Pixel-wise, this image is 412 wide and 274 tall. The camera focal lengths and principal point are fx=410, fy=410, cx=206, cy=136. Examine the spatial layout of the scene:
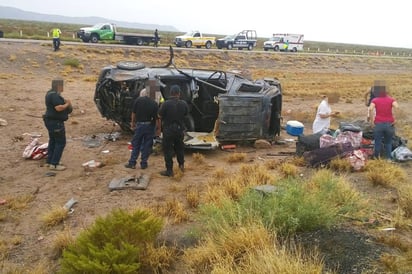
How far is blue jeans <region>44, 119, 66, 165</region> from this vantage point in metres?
7.69

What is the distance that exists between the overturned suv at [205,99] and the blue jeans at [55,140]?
1.87m

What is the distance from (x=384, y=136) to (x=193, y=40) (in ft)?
110

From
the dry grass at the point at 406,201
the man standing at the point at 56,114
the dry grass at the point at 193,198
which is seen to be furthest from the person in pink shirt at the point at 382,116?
the man standing at the point at 56,114

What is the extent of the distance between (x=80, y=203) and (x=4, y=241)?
138cm

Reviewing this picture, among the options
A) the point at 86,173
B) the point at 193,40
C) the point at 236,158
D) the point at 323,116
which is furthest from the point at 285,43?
the point at 86,173

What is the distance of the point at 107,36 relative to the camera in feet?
120

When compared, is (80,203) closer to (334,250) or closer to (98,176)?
(98,176)

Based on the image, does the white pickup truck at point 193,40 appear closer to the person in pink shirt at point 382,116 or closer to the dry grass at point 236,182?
the person in pink shirt at point 382,116

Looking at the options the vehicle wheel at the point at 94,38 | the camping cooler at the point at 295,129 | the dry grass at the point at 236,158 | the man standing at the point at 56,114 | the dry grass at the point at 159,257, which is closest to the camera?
the dry grass at the point at 159,257

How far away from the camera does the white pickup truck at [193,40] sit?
3981 centimetres

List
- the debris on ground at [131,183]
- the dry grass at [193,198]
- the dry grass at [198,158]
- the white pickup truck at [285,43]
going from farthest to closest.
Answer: the white pickup truck at [285,43]
the dry grass at [198,158]
the debris on ground at [131,183]
the dry grass at [193,198]

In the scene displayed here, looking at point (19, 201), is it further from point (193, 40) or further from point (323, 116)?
point (193, 40)

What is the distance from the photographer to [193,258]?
14.5 ft

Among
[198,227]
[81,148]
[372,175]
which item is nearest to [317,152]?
[372,175]
